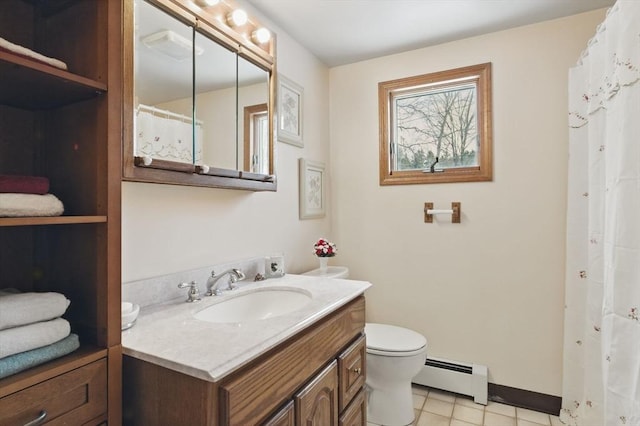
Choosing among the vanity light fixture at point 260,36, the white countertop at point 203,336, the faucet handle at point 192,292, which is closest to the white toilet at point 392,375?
the white countertop at point 203,336

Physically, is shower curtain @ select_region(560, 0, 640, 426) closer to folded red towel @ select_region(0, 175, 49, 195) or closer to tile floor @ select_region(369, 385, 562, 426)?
tile floor @ select_region(369, 385, 562, 426)

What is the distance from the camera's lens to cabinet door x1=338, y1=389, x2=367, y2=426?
4.58 ft

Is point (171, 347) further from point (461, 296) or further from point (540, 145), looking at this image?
point (540, 145)

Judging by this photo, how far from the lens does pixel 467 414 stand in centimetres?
202

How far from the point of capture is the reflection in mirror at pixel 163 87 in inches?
46.8

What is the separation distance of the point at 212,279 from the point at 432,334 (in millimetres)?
1588

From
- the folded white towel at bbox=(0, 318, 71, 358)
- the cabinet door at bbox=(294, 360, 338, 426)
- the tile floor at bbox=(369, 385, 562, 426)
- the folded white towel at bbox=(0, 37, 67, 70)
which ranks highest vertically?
the folded white towel at bbox=(0, 37, 67, 70)

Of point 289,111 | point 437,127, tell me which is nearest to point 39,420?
point 289,111

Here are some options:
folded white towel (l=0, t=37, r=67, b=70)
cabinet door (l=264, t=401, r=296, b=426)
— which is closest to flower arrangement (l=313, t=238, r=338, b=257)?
cabinet door (l=264, t=401, r=296, b=426)

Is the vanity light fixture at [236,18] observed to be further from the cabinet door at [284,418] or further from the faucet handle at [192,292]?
the cabinet door at [284,418]

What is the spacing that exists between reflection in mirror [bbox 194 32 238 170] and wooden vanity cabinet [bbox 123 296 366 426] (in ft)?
2.65

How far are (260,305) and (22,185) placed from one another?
99 centimetres

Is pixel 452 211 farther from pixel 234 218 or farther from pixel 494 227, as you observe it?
pixel 234 218

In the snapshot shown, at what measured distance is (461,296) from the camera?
7.37 ft
